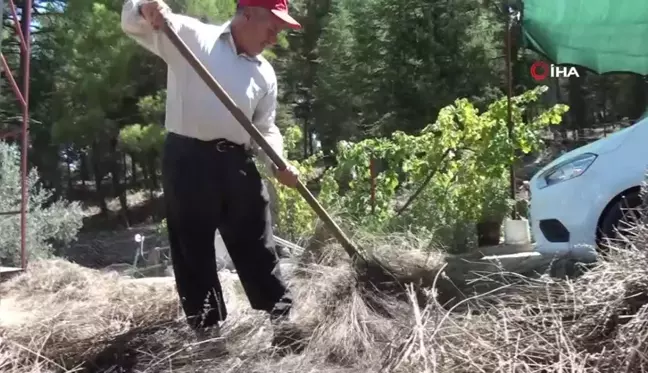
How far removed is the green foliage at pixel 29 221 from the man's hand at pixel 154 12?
17.8 ft

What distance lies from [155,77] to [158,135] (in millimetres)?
1713

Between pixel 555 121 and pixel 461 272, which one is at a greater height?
pixel 555 121

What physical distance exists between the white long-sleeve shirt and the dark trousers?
A: 0.06 meters

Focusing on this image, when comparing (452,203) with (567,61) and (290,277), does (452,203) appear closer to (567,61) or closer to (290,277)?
Result: (567,61)

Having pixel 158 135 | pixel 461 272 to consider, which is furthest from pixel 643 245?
pixel 158 135

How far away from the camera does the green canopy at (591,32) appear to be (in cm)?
760

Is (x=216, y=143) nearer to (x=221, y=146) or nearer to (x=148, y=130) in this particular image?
(x=221, y=146)

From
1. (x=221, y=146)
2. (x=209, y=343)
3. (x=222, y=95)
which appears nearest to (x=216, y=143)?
(x=221, y=146)

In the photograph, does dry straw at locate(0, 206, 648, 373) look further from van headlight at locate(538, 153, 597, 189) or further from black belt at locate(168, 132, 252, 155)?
van headlight at locate(538, 153, 597, 189)

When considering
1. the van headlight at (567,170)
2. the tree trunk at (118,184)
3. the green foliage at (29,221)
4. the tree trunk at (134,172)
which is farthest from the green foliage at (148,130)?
the van headlight at (567,170)

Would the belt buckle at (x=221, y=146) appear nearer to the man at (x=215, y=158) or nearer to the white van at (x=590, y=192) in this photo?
the man at (x=215, y=158)

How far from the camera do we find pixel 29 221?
9422 mm

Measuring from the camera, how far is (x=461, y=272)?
4.09 metres

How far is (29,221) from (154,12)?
6.77 m
